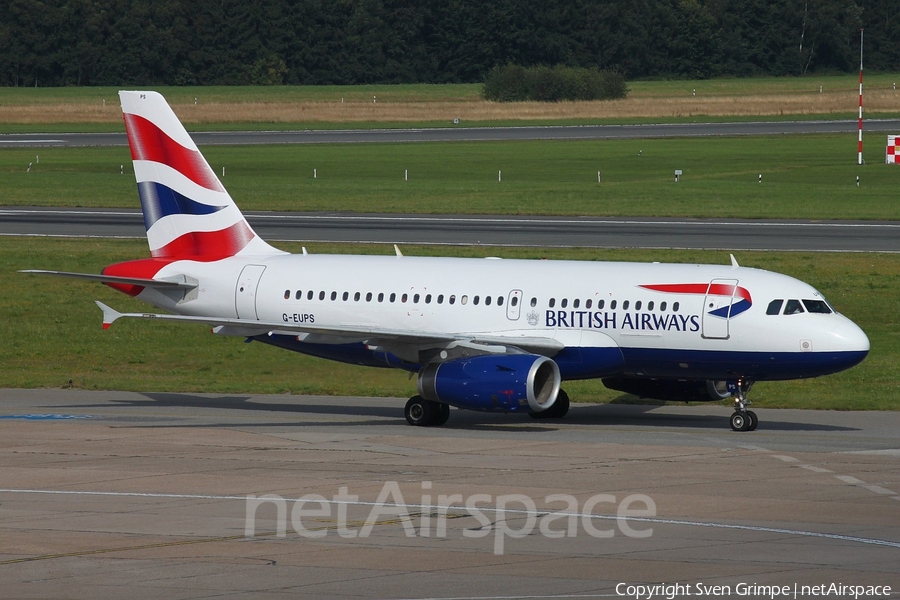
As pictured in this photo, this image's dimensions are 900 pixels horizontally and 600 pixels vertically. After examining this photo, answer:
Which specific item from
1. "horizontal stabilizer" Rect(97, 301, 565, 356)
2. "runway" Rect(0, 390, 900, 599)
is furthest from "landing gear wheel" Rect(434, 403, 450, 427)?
"horizontal stabilizer" Rect(97, 301, 565, 356)

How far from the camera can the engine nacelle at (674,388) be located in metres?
33.9

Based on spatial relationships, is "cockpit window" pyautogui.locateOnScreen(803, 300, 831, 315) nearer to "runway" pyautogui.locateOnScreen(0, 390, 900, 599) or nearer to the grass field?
"runway" pyautogui.locateOnScreen(0, 390, 900, 599)

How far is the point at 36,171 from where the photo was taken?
327 ft

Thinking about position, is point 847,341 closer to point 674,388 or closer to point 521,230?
point 674,388

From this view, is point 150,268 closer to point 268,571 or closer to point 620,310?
point 620,310

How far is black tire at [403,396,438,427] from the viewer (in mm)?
32906

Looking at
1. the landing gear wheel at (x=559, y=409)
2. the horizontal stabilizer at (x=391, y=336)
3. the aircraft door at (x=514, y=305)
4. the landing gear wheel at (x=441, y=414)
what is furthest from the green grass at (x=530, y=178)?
the landing gear wheel at (x=441, y=414)

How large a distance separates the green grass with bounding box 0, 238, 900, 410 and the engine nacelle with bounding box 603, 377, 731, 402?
3.03 meters

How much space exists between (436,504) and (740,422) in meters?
11.3

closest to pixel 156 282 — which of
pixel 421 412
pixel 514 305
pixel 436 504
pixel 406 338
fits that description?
pixel 406 338

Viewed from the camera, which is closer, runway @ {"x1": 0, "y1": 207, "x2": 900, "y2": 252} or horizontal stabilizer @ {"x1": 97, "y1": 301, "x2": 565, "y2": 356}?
horizontal stabilizer @ {"x1": 97, "y1": 301, "x2": 565, "y2": 356}

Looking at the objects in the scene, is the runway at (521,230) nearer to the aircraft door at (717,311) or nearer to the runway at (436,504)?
the aircraft door at (717,311)

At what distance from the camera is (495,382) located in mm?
31062

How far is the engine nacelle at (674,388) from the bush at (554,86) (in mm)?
133603
